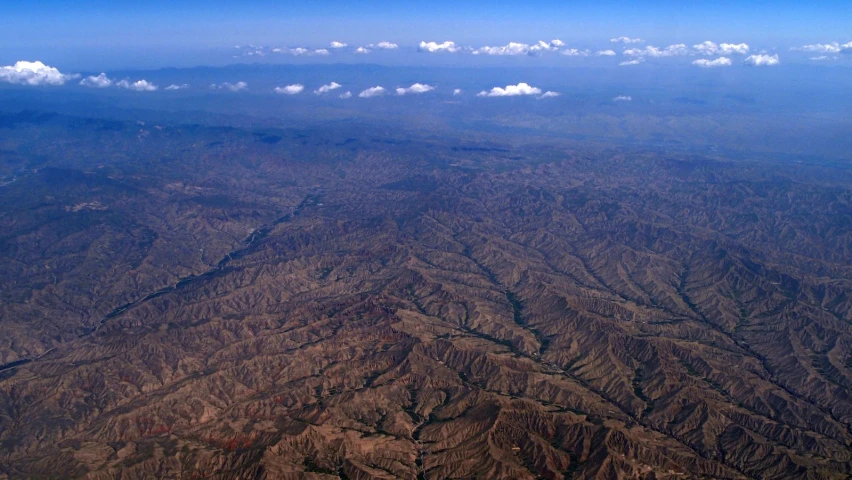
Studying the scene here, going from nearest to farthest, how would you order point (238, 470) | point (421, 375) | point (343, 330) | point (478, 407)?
point (238, 470), point (478, 407), point (421, 375), point (343, 330)

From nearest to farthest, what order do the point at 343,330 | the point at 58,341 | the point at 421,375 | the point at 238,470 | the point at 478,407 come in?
the point at 238,470 → the point at 478,407 → the point at 421,375 → the point at 343,330 → the point at 58,341

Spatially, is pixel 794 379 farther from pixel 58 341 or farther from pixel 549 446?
pixel 58 341

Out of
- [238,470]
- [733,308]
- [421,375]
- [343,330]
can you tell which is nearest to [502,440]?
[421,375]

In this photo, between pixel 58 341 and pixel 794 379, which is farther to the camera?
pixel 58 341

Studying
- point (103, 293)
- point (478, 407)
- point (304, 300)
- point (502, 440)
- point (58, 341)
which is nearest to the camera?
point (502, 440)

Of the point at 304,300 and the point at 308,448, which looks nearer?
the point at 308,448

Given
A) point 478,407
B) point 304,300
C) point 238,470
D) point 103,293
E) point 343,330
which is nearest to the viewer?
point 238,470

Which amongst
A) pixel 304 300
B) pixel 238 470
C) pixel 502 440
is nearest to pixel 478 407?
pixel 502 440

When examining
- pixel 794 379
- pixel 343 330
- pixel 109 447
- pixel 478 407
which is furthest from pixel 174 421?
pixel 794 379
